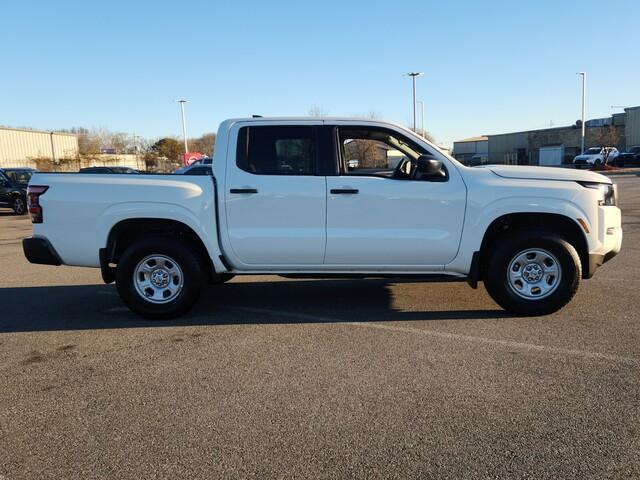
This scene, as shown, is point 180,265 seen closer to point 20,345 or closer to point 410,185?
point 20,345

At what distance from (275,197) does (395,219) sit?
1.23 meters

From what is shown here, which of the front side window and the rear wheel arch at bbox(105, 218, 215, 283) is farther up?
the front side window

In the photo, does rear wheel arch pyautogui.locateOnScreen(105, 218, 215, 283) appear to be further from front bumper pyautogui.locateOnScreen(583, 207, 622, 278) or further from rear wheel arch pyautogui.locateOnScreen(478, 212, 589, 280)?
front bumper pyautogui.locateOnScreen(583, 207, 622, 278)

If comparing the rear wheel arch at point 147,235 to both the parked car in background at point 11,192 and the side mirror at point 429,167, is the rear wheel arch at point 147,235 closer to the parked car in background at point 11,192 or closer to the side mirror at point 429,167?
the side mirror at point 429,167

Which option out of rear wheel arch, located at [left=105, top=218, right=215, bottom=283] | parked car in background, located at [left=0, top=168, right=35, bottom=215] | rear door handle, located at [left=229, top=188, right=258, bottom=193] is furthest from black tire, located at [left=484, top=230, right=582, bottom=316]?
parked car in background, located at [left=0, top=168, right=35, bottom=215]

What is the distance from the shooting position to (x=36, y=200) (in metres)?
5.32

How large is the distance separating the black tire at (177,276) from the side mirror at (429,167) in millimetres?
2463

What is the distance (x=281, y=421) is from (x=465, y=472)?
1.16m

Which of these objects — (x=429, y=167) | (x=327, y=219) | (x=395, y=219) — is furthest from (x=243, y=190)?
(x=429, y=167)

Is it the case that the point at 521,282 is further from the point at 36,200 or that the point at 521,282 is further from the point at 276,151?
the point at 36,200

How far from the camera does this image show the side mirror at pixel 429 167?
4.99m

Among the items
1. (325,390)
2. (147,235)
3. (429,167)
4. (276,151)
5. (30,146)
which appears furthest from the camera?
(30,146)

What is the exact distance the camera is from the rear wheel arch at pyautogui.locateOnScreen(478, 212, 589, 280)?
5230 mm

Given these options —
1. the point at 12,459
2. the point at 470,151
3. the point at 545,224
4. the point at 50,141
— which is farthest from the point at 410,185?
the point at 470,151
